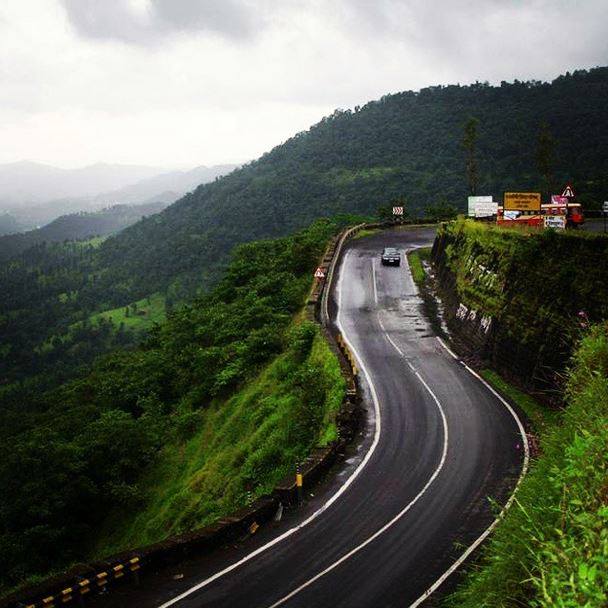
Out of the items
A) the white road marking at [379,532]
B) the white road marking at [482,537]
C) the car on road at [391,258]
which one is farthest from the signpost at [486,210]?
the white road marking at [379,532]

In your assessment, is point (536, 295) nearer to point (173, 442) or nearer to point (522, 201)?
point (522, 201)

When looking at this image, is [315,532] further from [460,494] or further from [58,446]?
[58,446]

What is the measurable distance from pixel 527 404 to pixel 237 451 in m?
10.7

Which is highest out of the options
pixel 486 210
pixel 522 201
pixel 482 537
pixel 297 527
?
pixel 522 201

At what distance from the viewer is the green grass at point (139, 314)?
158m

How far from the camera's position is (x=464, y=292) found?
29.2 m

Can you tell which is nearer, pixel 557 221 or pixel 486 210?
pixel 557 221

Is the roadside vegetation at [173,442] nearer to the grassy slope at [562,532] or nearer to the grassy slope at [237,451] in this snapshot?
the grassy slope at [237,451]

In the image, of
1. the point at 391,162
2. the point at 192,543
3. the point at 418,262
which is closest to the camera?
the point at 192,543

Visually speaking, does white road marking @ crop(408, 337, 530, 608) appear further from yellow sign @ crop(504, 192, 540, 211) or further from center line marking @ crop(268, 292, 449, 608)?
yellow sign @ crop(504, 192, 540, 211)

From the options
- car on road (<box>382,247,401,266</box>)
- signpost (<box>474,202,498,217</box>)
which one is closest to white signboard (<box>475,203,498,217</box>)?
signpost (<box>474,202,498,217</box>)

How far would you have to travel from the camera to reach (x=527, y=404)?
20.2 m

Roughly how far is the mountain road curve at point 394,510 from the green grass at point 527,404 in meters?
0.55

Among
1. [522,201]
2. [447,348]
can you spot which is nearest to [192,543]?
[447,348]
